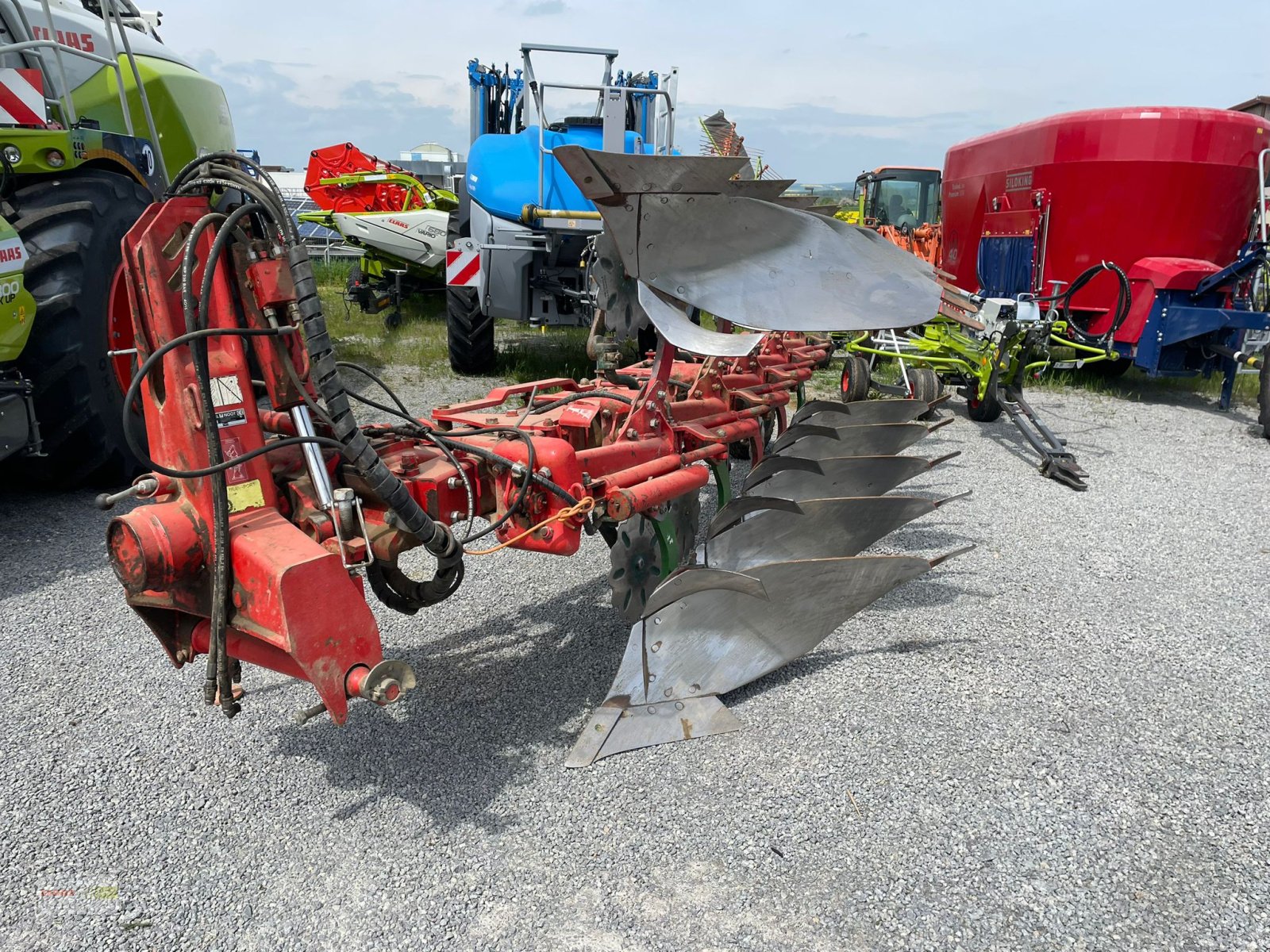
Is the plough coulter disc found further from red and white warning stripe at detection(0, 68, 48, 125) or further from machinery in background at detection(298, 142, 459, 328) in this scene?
machinery in background at detection(298, 142, 459, 328)

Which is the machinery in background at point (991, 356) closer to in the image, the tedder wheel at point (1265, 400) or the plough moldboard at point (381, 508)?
the tedder wheel at point (1265, 400)

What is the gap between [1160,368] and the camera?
635 cm

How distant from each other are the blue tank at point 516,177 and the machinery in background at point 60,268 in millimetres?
2448

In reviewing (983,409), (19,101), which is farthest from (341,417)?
(983,409)

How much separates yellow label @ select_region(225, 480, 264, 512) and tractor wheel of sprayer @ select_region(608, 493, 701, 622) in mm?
1093

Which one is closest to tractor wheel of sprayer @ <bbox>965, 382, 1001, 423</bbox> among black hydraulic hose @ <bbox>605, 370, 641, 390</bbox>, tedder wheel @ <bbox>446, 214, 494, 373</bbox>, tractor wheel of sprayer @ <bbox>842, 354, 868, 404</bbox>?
tractor wheel of sprayer @ <bbox>842, 354, 868, 404</bbox>

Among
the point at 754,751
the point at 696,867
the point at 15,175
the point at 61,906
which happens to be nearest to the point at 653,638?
the point at 754,751

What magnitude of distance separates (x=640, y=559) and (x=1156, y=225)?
604 centimetres

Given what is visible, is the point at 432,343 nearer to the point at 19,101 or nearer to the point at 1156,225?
the point at 19,101

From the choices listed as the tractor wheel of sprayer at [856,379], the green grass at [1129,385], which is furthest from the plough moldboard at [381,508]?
the green grass at [1129,385]

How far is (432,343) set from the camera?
8.55 m

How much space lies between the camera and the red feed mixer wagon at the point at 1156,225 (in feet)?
20.3

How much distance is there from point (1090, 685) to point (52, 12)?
18.8 ft

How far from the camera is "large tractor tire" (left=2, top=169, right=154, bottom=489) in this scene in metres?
3.42
